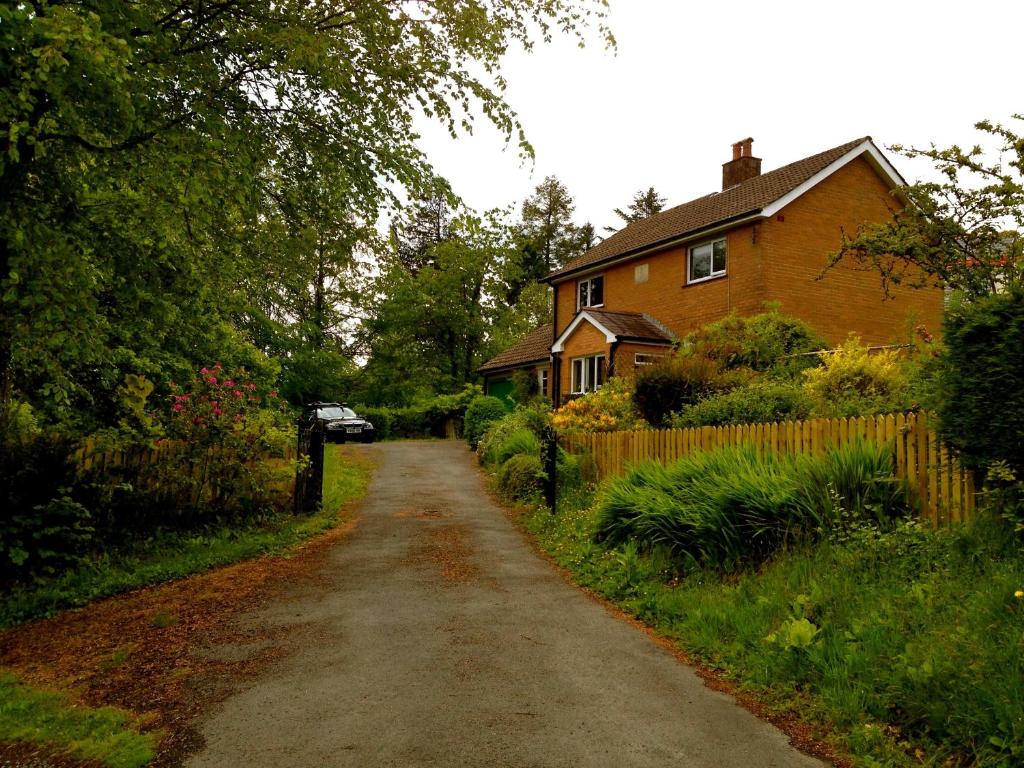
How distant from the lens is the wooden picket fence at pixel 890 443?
586cm

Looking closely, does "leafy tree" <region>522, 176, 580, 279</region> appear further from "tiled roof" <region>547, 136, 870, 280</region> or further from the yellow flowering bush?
the yellow flowering bush

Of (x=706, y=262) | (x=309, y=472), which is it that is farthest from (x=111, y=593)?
(x=706, y=262)

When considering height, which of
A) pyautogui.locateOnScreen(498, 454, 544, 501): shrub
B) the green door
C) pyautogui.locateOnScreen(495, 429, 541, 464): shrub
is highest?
the green door

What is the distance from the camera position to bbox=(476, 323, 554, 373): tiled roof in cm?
2928

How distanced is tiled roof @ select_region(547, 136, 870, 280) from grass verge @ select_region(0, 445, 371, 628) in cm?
1448

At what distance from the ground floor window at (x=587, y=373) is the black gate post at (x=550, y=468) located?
30.5 ft

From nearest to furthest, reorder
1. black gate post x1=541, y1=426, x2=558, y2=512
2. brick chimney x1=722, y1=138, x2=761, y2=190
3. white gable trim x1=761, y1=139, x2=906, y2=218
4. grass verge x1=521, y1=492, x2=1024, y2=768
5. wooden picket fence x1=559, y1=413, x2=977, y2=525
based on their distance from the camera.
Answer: grass verge x1=521, y1=492, x2=1024, y2=768, wooden picket fence x1=559, y1=413, x2=977, y2=525, black gate post x1=541, y1=426, x2=558, y2=512, white gable trim x1=761, y1=139, x2=906, y2=218, brick chimney x1=722, y1=138, x2=761, y2=190

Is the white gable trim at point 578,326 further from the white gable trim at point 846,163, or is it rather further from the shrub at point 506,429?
the white gable trim at point 846,163

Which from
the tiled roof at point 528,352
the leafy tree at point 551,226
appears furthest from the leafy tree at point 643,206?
the tiled roof at point 528,352

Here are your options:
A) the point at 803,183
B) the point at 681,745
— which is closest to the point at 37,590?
the point at 681,745

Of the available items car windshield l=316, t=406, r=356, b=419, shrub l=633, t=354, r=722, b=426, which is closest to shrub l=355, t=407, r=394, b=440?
car windshield l=316, t=406, r=356, b=419

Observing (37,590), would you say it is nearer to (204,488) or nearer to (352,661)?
(204,488)

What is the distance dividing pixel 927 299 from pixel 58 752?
2444cm

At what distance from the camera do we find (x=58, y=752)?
3.65 meters
